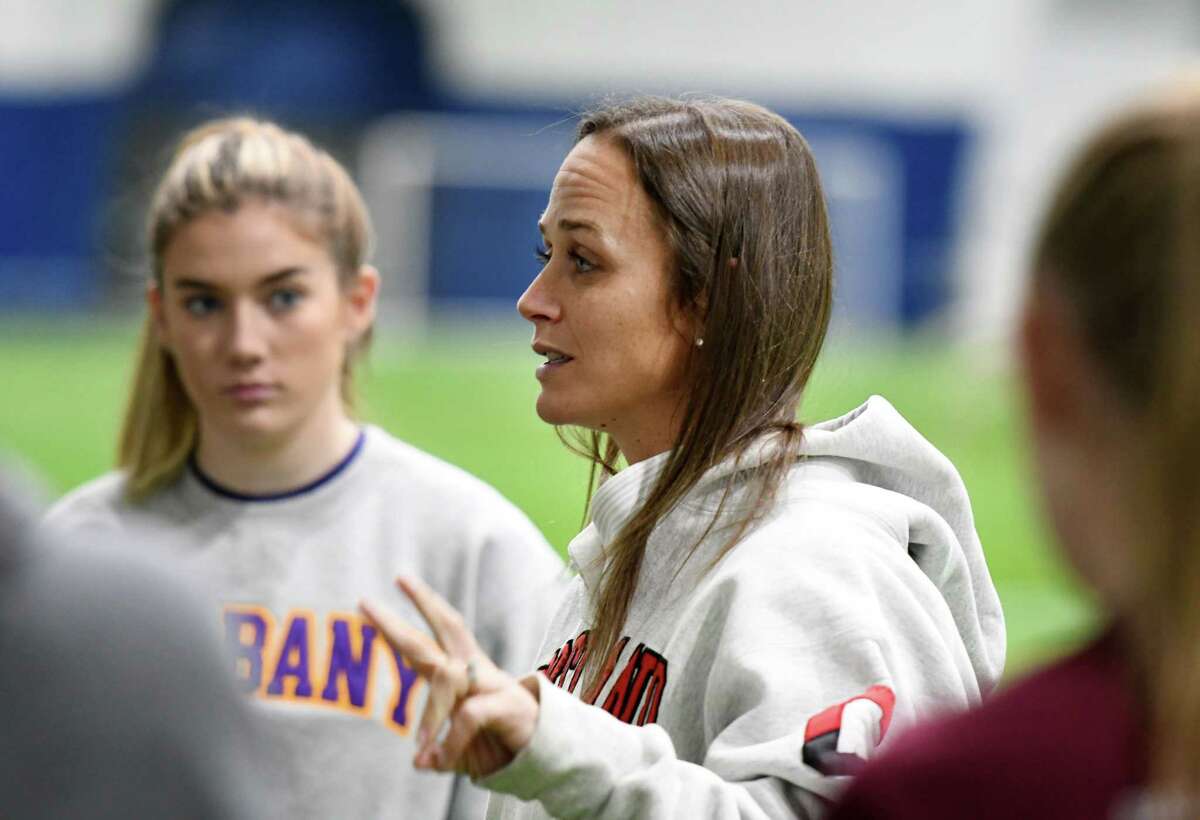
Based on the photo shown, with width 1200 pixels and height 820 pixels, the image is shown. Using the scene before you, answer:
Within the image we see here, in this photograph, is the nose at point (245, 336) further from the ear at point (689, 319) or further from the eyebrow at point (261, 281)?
→ the ear at point (689, 319)

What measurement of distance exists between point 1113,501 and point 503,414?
13361mm

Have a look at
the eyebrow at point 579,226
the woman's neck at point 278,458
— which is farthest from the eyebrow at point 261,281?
the eyebrow at point 579,226

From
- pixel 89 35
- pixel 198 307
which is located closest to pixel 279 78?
pixel 89 35

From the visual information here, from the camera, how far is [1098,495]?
3.84 feet

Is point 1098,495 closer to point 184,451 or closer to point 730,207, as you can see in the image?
point 730,207

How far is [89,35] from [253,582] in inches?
783

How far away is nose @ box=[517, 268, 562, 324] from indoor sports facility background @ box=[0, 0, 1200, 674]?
1426 cm

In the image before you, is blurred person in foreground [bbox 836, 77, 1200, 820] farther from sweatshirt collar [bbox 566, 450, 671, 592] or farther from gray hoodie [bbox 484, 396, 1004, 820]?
sweatshirt collar [bbox 566, 450, 671, 592]

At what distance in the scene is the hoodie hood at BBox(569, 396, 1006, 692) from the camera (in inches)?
86.7

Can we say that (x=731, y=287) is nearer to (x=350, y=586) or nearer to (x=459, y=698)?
(x=459, y=698)

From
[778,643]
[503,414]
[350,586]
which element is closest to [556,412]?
[778,643]

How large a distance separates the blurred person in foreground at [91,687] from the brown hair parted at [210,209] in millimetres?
2329

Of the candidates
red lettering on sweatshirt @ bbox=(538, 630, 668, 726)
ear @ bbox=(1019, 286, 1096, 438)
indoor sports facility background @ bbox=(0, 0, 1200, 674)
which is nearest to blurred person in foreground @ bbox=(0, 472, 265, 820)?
ear @ bbox=(1019, 286, 1096, 438)

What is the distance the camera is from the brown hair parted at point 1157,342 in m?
1.09
